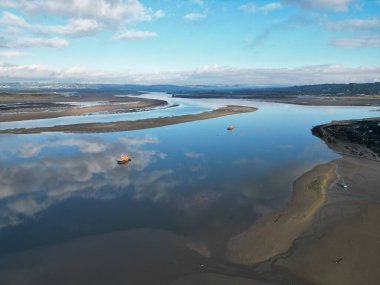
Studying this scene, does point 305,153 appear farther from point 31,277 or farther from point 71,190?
point 31,277

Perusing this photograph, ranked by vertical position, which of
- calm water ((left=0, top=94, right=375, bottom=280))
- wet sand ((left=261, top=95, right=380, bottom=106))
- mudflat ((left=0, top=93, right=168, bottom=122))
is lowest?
mudflat ((left=0, top=93, right=168, bottom=122))

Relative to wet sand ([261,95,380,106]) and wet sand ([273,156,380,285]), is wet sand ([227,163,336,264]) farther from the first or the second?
wet sand ([261,95,380,106])

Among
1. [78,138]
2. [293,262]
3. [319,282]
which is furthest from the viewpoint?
[78,138]

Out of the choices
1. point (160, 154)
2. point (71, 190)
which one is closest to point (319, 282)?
point (71, 190)

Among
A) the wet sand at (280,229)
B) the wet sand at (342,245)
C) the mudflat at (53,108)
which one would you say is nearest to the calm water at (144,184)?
the wet sand at (280,229)

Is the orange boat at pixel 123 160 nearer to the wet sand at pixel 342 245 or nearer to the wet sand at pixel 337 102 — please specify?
the wet sand at pixel 342 245

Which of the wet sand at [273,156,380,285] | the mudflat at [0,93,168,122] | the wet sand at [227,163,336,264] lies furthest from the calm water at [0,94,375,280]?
the mudflat at [0,93,168,122]

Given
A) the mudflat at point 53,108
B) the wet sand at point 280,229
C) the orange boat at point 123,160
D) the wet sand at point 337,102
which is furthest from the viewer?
the wet sand at point 337,102
